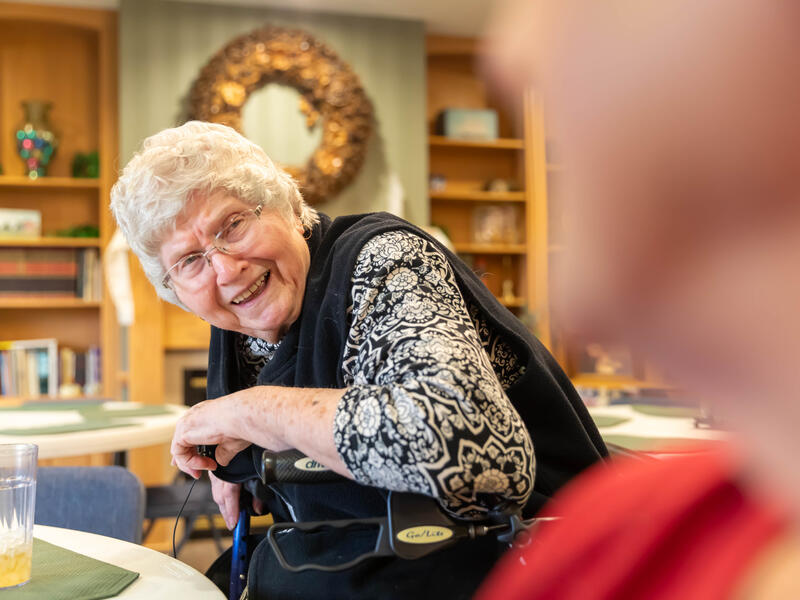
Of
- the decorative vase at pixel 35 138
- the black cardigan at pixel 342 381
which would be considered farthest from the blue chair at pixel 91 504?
the decorative vase at pixel 35 138

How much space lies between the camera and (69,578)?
3.05 ft

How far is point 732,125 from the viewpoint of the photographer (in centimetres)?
15

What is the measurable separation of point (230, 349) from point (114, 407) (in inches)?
54.0

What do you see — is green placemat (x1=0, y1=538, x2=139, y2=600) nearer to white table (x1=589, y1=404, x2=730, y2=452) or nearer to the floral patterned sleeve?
the floral patterned sleeve

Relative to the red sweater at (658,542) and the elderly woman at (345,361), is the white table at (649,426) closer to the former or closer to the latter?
the elderly woman at (345,361)

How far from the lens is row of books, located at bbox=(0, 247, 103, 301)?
462 cm

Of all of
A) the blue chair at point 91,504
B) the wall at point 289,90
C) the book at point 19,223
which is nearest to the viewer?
the blue chair at point 91,504

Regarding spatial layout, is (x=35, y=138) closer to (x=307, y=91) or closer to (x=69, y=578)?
(x=307, y=91)

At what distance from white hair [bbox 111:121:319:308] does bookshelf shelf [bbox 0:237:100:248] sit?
3.61 meters

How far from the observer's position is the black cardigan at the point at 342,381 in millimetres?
1081

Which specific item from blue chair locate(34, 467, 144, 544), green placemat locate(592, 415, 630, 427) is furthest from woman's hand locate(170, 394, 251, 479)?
green placemat locate(592, 415, 630, 427)

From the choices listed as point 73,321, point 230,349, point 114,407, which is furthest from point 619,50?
point 73,321

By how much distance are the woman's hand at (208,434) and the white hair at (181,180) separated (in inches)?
12.8

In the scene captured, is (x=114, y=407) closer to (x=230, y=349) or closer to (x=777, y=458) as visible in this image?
(x=230, y=349)
